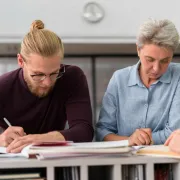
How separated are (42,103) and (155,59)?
42cm

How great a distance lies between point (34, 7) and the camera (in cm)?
190

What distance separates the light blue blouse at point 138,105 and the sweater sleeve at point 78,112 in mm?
122

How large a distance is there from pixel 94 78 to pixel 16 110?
733 millimetres

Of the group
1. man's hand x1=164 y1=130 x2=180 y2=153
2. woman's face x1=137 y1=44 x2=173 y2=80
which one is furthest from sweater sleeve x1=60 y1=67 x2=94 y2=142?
man's hand x1=164 y1=130 x2=180 y2=153

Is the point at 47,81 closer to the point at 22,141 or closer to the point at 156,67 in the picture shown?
the point at 22,141

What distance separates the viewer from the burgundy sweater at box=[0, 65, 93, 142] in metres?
1.42

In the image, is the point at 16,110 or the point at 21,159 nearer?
the point at 21,159

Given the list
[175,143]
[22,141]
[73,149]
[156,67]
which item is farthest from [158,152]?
[156,67]

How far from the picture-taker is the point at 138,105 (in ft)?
4.95

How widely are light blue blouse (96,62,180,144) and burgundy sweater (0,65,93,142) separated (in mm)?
123

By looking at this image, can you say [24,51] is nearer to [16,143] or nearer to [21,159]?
[16,143]

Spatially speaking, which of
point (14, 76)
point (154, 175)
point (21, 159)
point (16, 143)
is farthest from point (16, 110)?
point (154, 175)

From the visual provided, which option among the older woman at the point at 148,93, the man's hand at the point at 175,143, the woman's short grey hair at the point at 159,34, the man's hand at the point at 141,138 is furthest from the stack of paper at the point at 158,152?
the woman's short grey hair at the point at 159,34

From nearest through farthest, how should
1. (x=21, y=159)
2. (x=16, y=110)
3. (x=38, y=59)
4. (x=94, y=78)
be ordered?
(x=21, y=159)
(x=38, y=59)
(x=16, y=110)
(x=94, y=78)
